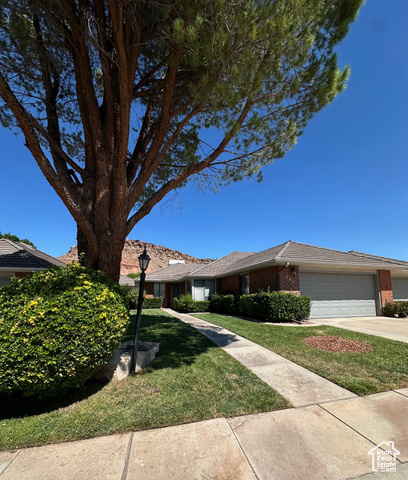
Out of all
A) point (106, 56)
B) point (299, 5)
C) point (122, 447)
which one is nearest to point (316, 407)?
point (122, 447)

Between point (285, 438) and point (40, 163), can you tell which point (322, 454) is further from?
point (40, 163)

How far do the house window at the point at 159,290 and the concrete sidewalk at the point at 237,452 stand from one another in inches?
831

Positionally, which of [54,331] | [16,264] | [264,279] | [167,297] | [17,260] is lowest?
[167,297]

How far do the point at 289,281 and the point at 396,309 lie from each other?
224 inches

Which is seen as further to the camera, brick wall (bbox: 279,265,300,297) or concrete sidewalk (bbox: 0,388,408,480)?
brick wall (bbox: 279,265,300,297)

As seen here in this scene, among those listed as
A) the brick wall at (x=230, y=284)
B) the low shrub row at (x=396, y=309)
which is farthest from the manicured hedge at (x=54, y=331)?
the low shrub row at (x=396, y=309)

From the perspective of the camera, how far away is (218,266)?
20.5 meters

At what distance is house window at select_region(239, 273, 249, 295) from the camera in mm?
15148

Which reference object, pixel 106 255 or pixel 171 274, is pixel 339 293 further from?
pixel 171 274

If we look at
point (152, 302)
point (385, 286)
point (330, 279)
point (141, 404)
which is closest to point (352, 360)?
point (141, 404)

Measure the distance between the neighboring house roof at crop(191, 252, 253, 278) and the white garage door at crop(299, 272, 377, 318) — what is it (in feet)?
24.5

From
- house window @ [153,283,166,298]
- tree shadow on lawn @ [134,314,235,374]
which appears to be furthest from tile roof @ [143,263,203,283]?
tree shadow on lawn @ [134,314,235,374]

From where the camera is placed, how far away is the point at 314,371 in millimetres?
4664

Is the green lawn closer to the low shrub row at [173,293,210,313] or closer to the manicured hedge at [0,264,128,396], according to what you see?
the manicured hedge at [0,264,128,396]
